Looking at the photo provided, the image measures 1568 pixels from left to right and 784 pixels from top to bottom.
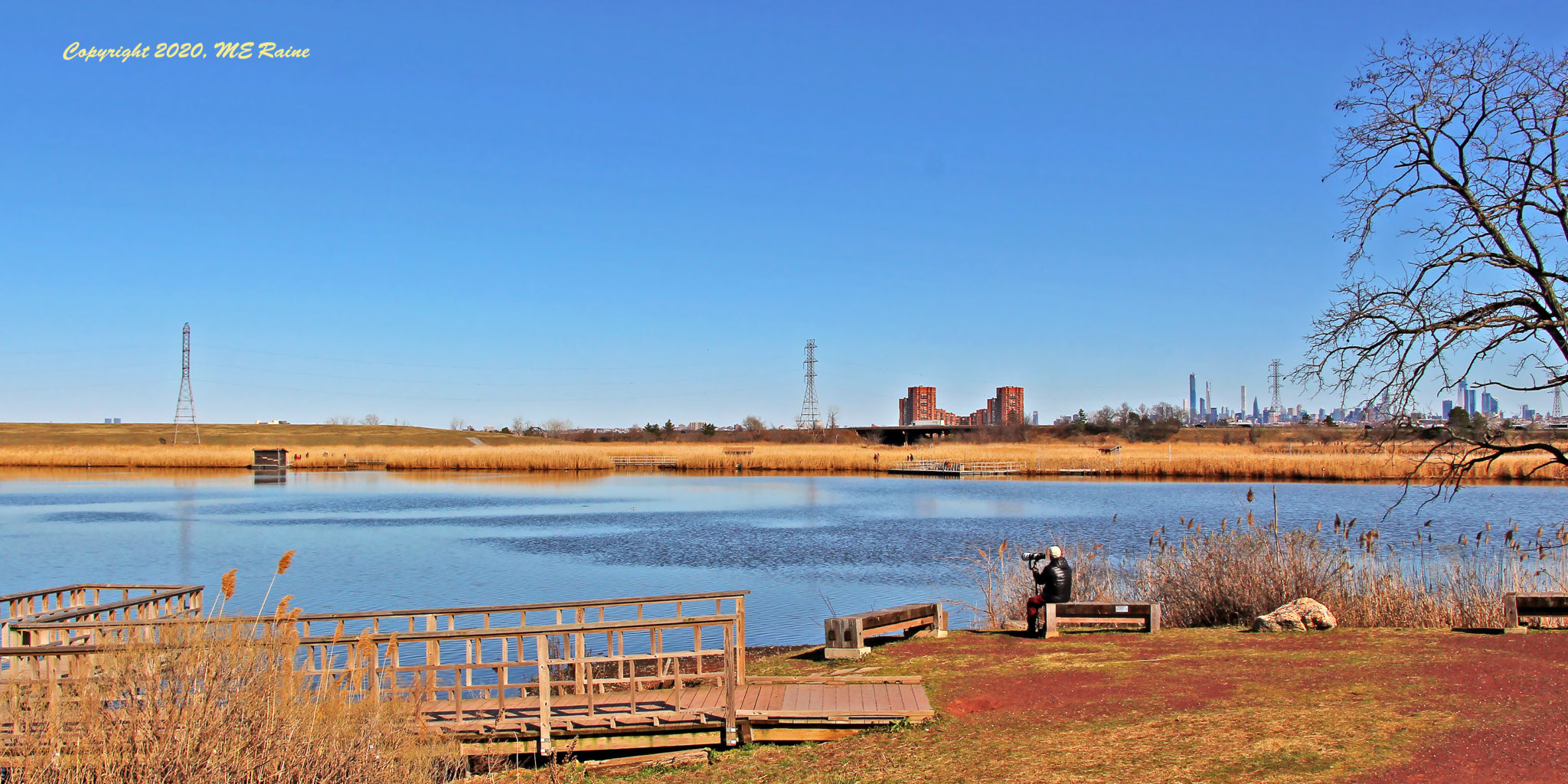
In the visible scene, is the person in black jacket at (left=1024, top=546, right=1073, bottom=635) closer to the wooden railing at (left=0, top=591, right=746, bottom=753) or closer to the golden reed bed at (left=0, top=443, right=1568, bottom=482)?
the wooden railing at (left=0, top=591, right=746, bottom=753)

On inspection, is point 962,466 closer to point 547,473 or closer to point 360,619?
point 547,473

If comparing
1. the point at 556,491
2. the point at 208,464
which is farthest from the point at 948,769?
the point at 208,464

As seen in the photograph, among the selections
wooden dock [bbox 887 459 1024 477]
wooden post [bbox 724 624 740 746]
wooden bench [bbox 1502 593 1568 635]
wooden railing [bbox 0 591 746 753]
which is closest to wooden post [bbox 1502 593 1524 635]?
wooden bench [bbox 1502 593 1568 635]

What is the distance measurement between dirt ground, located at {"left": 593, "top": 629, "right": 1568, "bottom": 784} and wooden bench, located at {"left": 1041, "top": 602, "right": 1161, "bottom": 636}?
98 cm

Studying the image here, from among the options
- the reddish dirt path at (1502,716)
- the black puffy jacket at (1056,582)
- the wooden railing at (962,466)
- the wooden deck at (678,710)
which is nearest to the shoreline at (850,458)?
the wooden railing at (962,466)

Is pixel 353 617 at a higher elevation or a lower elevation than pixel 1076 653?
higher

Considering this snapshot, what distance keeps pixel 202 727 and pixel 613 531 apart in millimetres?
29275

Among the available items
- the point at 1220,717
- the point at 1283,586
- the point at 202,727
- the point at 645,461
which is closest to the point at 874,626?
the point at 1220,717

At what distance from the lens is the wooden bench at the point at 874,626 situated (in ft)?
43.9

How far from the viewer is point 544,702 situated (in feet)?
30.3

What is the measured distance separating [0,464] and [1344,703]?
99.9 m

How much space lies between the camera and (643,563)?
26484mm

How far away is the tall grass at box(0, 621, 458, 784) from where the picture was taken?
227 inches

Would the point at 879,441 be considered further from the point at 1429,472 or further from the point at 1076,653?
the point at 1076,653
